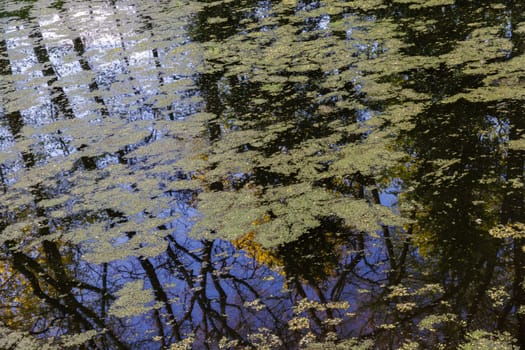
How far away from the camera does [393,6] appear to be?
6.84 m

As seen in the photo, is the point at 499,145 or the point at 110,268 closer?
the point at 110,268

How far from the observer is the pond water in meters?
2.31

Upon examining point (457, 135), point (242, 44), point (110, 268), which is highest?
point (242, 44)

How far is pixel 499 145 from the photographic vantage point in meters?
3.26

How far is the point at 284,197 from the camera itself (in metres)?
3.13

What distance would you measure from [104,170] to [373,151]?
2.17 metres

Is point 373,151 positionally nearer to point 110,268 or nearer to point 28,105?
point 110,268

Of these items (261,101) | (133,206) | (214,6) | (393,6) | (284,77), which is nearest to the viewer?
(133,206)

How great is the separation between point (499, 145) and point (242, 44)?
3.98 m

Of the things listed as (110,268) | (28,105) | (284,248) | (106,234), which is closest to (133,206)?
(106,234)

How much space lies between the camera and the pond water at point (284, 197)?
231 cm

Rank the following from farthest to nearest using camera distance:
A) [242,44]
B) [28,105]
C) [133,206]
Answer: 1. [242,44]
2. [28,105]
3. [133,206]

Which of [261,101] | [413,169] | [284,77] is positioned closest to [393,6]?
[284,77]

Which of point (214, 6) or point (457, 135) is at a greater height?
point (214, 6)
